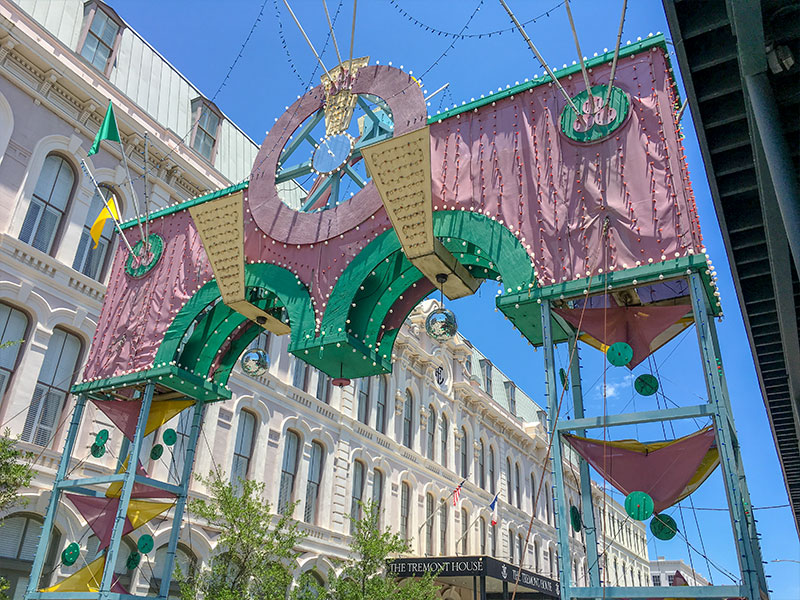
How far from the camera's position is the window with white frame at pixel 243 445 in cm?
2127

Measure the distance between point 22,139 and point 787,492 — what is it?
22.7 meters

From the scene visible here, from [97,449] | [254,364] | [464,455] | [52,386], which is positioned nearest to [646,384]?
[254,364]

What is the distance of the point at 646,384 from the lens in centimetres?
674

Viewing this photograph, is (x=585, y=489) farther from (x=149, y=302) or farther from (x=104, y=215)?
(x=104, y=215)

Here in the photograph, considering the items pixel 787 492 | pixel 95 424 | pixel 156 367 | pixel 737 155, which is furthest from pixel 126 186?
pixel 787 492

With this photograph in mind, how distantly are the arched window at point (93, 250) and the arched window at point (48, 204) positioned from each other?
71cm

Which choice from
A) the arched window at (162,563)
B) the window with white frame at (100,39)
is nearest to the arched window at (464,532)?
the arched window at (162,563)

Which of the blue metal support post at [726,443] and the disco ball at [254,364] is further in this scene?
the disco ball at [254,364]

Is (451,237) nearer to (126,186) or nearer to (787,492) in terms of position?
(126,186)

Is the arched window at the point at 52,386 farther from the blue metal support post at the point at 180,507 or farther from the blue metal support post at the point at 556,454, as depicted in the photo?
the blue metal support post at the point at 556,454

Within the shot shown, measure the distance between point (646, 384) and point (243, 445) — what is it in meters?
17.3

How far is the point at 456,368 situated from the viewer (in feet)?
118

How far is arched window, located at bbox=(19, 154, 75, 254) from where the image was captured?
17031mm

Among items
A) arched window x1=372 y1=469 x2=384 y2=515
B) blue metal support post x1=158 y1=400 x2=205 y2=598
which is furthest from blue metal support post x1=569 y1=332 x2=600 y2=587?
arched window x1=372 y1=469 x2=384 y2=515
